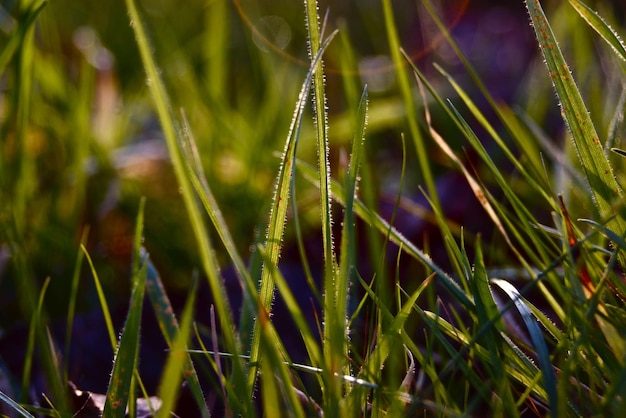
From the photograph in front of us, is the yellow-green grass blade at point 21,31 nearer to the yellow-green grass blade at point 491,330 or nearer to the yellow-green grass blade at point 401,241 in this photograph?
the yellow-green grass blade at point 401,241

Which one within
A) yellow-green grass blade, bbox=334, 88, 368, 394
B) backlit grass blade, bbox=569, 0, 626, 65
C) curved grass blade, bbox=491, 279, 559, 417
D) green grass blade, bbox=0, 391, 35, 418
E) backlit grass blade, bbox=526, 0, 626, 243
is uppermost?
backlit grass blade, bbox=569, 0, 626, 65

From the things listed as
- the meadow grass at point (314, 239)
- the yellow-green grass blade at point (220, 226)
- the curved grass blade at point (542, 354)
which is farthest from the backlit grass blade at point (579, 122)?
the yellow-green grass blade at point (220, 226)

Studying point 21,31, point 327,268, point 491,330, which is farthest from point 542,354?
point 21,31

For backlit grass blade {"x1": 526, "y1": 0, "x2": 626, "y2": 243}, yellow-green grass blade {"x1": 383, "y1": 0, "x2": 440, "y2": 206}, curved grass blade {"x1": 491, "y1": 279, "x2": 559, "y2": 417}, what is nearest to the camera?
curved grass blade {"x1": 491, "y1": 279, "x2": 559, "y2": 417}

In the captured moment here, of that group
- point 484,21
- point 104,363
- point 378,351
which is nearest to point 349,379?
point 378,351

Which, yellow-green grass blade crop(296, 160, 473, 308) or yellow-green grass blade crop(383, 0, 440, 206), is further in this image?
yellow-green grass blade crop(383, 0, 440, 206)

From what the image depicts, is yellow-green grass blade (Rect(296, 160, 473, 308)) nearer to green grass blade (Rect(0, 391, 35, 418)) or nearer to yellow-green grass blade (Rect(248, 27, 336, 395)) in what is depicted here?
yellow-green grass blade (Rect(248, 27, 336, 395))

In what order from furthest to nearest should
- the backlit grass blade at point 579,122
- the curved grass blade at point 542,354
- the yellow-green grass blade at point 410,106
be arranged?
the yellow-green grass blade at point 410,106 → the backlit grass blade at point 579,122 → the curved grass blade at point 542,354

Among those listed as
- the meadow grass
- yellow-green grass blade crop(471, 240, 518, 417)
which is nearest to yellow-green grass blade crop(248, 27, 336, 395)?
the meadow grass

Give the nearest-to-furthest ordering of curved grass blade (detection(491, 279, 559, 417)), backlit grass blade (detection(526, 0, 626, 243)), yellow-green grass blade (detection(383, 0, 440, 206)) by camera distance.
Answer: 1. curved grass blade (detection(491, 279, 559, 417))
2. backlit grass blade (detection(526, 0, 626, 243))
3. yellow-green grass blade (detection(383, 0, 440, 206))
